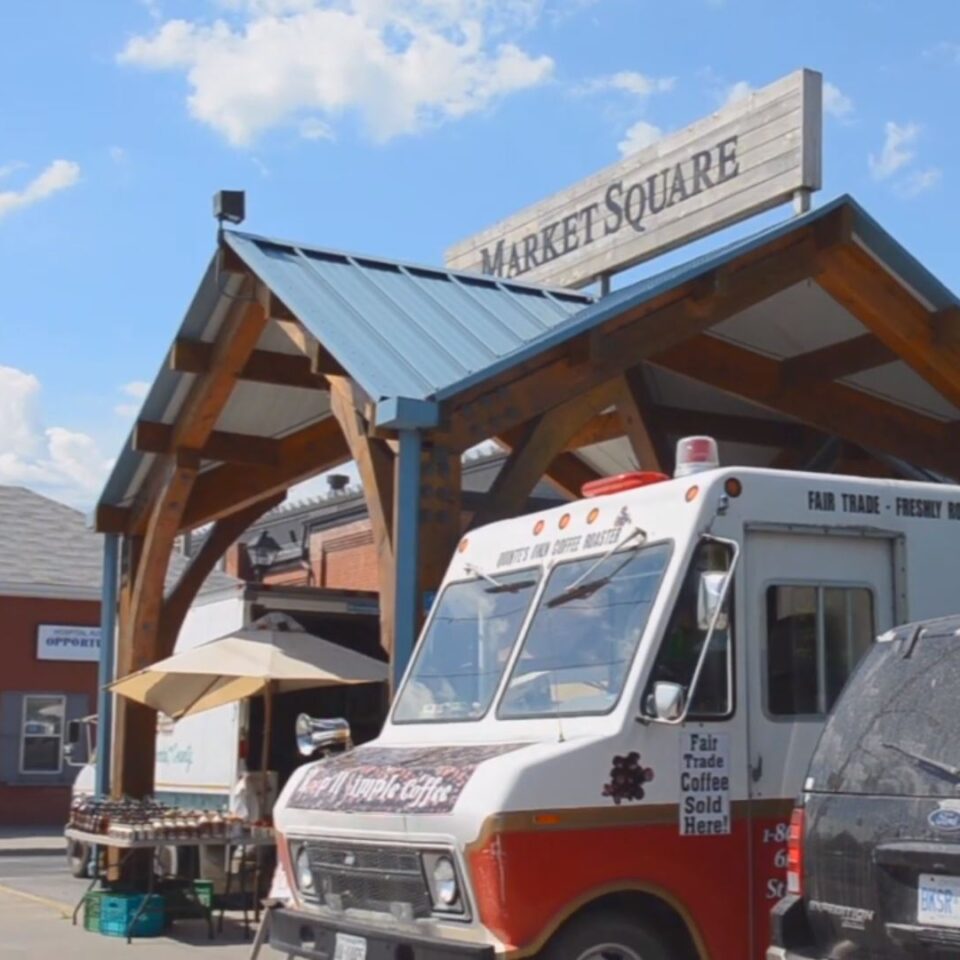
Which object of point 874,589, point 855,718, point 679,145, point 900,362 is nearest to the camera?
point 855,718

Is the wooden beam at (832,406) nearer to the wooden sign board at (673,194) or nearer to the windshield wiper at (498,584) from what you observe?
the wooden sign board at (673,194)

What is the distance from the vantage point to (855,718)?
6.26m

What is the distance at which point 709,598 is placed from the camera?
7.95 metres

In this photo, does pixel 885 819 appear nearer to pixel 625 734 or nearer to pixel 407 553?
pixel 625 734

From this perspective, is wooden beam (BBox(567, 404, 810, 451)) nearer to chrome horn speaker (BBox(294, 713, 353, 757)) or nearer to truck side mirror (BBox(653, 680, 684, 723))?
chrome horn speaker (BBox(294, 713, 353, 757))

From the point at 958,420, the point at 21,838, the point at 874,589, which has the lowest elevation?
the point at 21,838

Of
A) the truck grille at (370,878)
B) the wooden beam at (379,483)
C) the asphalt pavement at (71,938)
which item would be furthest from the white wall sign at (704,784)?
the asphalt pavement at (71,938)

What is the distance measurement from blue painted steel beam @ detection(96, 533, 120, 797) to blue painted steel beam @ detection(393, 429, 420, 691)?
7.16 m

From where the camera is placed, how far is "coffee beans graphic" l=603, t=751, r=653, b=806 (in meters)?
7.64

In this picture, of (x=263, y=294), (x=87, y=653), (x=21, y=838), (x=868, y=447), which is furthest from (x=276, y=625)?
(x=87, y=653)

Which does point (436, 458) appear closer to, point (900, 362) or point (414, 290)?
point (414, 290)

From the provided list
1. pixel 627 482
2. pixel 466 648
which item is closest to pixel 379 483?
pixel 466 648

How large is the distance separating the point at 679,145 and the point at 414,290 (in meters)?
4.30

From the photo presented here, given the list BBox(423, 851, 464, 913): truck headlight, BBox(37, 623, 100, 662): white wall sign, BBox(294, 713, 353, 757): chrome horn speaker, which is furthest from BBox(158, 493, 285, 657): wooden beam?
BBox(37, 623, 100, 662): white wall sign
